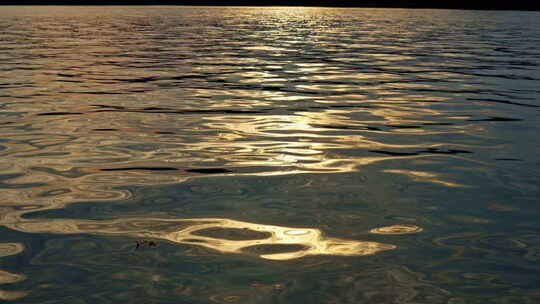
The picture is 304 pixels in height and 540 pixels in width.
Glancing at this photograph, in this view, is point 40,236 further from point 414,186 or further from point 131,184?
point 414,186

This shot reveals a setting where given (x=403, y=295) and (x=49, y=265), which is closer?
(x=403, y=295)

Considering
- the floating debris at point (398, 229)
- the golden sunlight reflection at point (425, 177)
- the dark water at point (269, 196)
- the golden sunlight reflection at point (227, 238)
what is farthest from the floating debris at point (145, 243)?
the golden sunlight reflection at point (425, 177)

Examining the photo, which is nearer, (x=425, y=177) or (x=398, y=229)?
(x=398, y=229)

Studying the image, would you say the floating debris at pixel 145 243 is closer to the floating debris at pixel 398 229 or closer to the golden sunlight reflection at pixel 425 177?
the floating debris at pixel 398 229

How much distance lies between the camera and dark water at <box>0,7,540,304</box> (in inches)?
208

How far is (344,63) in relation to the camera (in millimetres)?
27250

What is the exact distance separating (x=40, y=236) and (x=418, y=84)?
1477 cm

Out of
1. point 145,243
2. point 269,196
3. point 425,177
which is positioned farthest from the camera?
point 425,177

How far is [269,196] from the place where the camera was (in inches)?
299

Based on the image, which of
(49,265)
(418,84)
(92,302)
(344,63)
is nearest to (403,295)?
(92,302)

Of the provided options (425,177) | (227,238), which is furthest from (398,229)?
(425,177)

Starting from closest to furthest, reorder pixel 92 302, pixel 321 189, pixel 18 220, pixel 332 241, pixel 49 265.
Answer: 1. pixel 92 302
2. pixel 49 265
3. pixel 332 241
4. pixel 18 220
5. pixel 321 189

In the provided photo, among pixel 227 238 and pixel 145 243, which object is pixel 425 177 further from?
pixel 145 243

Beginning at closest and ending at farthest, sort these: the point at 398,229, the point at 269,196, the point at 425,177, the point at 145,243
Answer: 1. the point at 145,243
2. the point at 398,229
3. the point at 269,196
4. the point at 425,177
